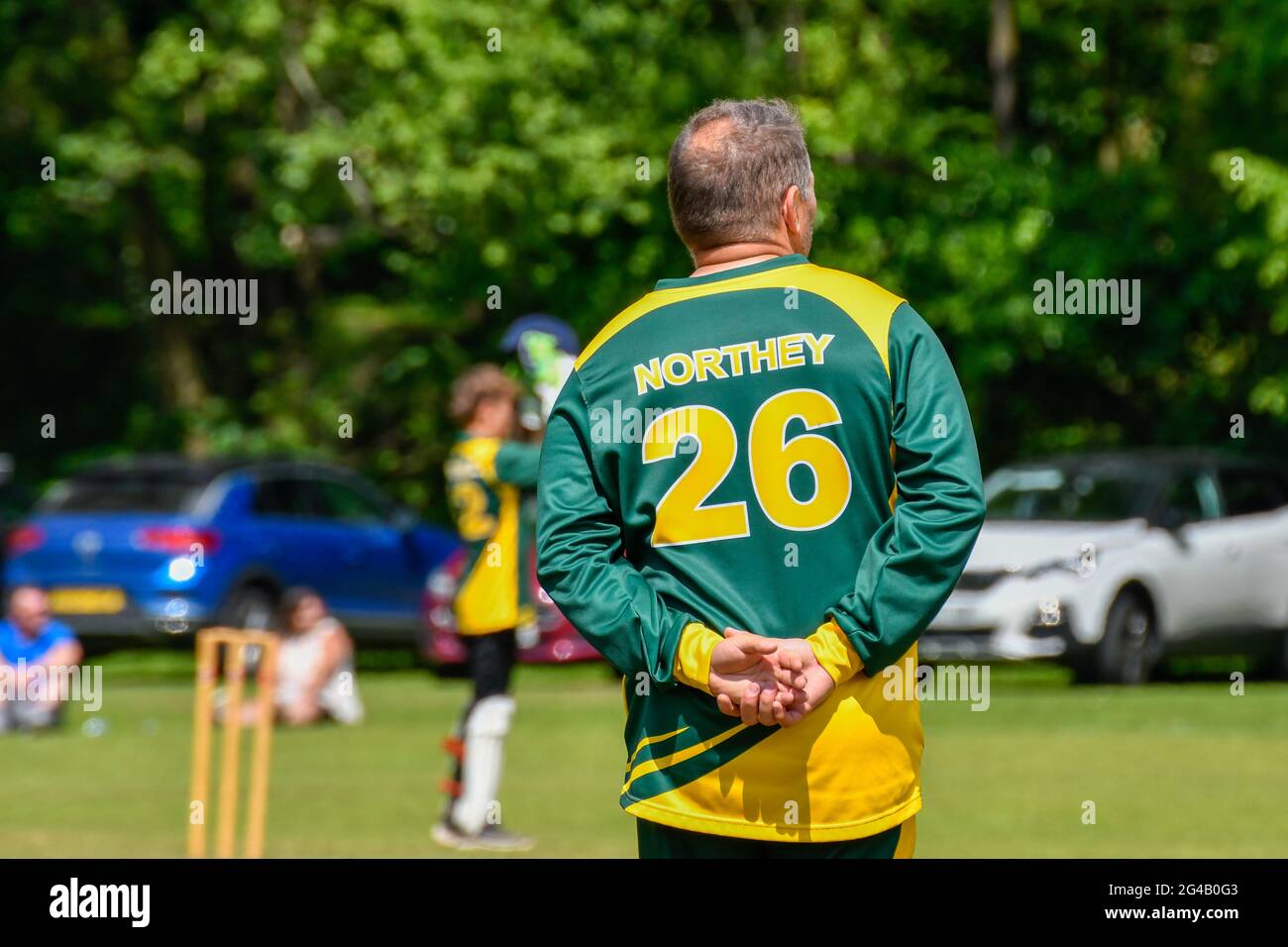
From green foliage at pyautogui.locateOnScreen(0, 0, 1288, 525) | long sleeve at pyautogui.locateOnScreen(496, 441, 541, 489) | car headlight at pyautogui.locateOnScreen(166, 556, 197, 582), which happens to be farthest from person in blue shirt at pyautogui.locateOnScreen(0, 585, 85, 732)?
green foliage at pyautogui.locateOnScreen(0, 0, 1288, 525)

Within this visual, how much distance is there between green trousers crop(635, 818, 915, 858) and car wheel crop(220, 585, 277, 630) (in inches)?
564

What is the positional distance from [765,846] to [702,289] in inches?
40.2

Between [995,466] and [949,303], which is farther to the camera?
[995,466]

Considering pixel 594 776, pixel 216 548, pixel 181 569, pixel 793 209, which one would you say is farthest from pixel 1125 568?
pixel 793 209

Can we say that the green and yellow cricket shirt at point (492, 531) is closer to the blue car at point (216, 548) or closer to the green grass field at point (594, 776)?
the green grass field at point (594, 776)

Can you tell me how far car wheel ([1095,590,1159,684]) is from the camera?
1619cm

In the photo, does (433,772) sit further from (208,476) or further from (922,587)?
(922,587)

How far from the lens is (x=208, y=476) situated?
61.2ft

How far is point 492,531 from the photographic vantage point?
9.23 metres

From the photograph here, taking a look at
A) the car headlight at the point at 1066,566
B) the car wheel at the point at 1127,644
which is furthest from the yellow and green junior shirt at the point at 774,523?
the car wheel at the point at 1127,644

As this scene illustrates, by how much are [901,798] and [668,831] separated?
431 millimetres

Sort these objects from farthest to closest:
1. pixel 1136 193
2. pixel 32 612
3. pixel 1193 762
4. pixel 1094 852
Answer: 1. pixel 1136 193
2. pixel 32 612
3. pixel 1193 762
4. pixel 1094 852

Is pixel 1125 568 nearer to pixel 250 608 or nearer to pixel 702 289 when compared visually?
pixel 250 608

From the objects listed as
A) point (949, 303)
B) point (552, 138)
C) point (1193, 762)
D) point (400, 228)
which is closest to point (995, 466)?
point (949, 303)
